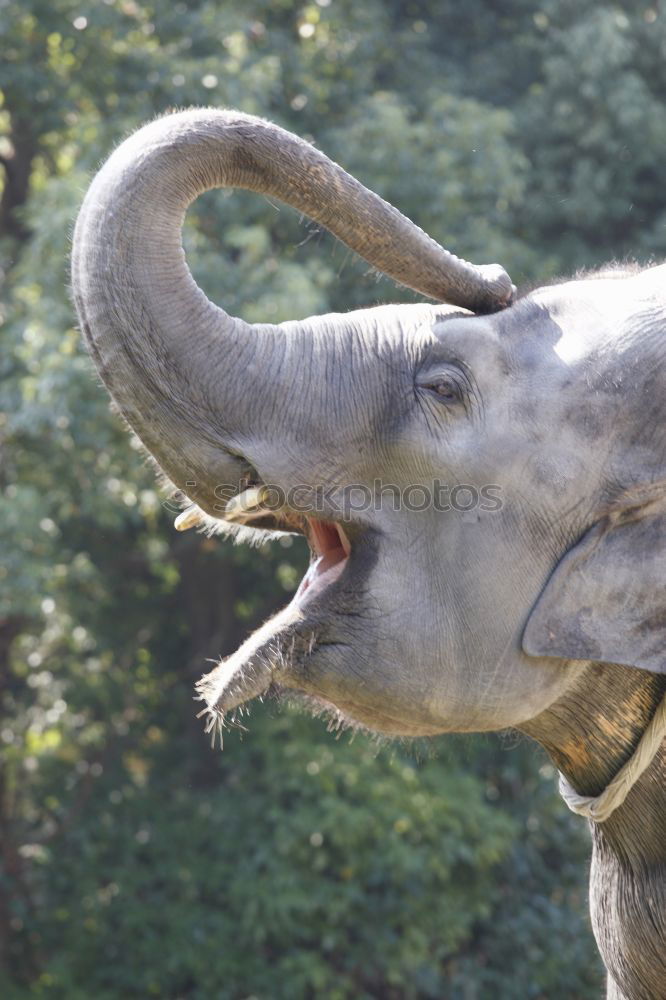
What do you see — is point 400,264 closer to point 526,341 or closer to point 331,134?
point 526,341

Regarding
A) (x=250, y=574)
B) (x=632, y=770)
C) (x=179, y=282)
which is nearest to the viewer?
(x=179, y=282)

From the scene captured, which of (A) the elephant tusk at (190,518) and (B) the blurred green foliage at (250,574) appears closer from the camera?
(A) the elephant tusk at (190,518)

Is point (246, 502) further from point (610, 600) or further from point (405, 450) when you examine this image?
point (610, 600)

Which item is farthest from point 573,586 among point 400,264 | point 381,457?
point 400,264

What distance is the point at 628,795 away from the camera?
1862mm

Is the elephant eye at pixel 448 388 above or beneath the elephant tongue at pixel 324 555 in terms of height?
above

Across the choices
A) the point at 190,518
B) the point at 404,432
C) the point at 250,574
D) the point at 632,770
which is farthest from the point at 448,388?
the point at 250,574

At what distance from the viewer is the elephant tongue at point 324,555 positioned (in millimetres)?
1750

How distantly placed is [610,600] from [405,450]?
1.05 feet

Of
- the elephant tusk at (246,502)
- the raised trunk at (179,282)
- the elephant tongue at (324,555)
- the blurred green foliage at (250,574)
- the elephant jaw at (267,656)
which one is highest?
the raised trunk at (179,282)

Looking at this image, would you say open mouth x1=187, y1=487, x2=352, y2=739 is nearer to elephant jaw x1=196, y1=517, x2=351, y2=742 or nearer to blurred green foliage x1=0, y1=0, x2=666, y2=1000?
elephant jaw x1=196, y1=517, x2=351, y2=742

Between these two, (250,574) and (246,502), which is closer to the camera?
(246,502)

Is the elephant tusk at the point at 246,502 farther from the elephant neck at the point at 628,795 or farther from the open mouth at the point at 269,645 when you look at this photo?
the elephant neck at the point at 628,795

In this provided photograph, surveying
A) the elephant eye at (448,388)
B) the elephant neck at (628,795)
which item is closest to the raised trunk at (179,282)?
the elephant eye at (448,388)
